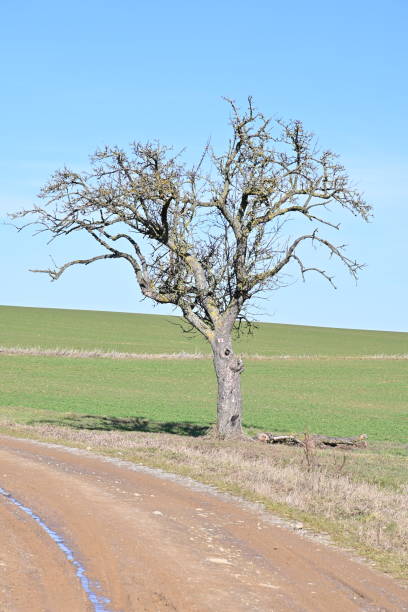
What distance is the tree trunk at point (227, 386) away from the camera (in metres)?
29.5

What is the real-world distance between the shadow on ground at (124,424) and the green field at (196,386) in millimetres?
811

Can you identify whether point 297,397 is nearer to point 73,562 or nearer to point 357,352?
point 73,562

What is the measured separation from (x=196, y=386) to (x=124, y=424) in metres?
23.1

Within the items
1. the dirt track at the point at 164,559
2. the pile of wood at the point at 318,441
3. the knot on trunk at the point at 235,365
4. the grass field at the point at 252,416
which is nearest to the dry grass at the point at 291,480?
the grass field at the point at 252,416

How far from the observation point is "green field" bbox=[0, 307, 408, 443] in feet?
138

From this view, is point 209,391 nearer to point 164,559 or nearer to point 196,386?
point 196,386

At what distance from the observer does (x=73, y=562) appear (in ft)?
36.4

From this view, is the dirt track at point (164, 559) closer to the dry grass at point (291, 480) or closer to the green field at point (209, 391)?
the dry grass at point (291, 480)

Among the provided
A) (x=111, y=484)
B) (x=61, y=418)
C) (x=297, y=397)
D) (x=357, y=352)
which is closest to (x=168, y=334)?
(x=357, y=352)

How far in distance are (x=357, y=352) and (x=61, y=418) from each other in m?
79.9

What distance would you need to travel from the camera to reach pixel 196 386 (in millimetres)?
58688

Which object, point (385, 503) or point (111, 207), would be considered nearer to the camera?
point (385, 503)

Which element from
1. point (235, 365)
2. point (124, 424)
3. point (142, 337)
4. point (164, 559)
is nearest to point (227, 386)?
point (235, 365)

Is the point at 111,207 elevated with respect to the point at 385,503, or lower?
elevated
